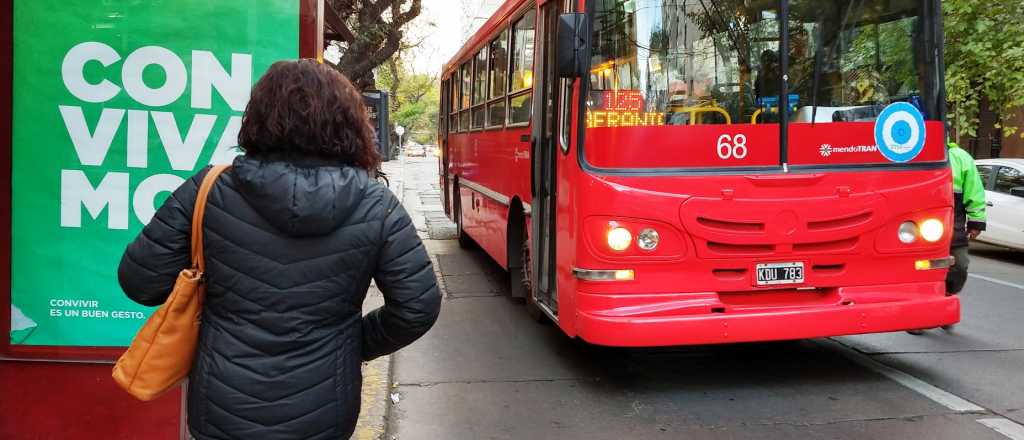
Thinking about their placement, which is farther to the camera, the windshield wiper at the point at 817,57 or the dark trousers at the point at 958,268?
the dark trousers at the point at 958,268

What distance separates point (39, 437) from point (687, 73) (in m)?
3.97

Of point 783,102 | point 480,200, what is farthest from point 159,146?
point 480,200

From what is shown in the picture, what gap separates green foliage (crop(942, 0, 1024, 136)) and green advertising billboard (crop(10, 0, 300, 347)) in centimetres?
1423

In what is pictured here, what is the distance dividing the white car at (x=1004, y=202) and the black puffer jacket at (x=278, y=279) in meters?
12.1

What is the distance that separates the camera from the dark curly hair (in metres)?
2.32

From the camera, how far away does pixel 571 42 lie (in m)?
5.41

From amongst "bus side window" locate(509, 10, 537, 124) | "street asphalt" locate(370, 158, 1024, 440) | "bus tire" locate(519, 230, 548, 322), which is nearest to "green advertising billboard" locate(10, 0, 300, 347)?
"street asphalt" locate(370, 158, 1024, 440)

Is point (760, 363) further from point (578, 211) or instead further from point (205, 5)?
point (205, 5)

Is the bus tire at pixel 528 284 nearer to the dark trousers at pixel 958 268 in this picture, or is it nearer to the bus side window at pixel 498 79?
the bus side window at pixel 498 79

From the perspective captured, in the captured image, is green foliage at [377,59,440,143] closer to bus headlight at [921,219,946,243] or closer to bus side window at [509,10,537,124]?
bus side window at [509,10,537,124]

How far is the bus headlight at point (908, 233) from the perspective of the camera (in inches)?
221

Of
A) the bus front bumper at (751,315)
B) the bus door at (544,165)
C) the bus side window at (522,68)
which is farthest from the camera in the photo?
the bus side window at (522,68)

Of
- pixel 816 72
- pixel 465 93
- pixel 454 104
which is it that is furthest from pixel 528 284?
pixel 454 104

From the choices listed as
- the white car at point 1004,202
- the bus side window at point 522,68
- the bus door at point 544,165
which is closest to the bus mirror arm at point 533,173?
the bus door at point 544,165
